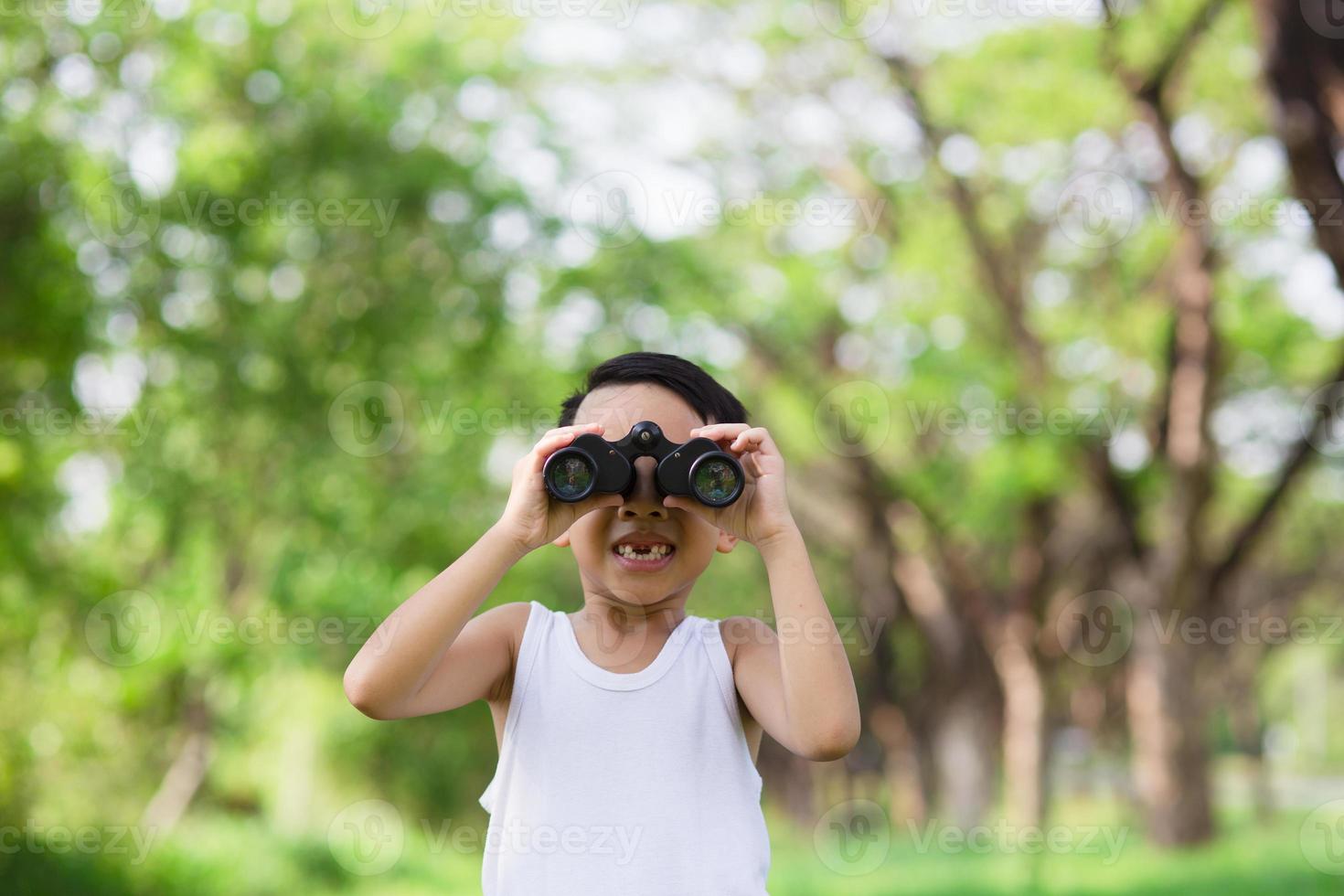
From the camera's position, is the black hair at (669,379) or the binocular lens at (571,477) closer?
the binocular lens at (571,477)

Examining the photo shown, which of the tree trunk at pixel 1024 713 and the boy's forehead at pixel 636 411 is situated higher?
the tree trunk at pixel 1024 713

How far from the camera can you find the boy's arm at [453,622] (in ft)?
7.32

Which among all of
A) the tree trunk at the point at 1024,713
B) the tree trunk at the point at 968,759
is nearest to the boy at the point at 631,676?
the tree trunk at the point at 1024,713

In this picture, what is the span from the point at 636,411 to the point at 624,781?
63 centimetres

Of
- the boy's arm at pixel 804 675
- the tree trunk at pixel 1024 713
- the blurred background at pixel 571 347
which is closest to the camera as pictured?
the boy's arm at pixel 804 675

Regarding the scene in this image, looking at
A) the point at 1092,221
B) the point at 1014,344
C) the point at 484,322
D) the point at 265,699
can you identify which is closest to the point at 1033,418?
the point at 1014,344

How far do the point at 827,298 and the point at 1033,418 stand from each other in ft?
10.3

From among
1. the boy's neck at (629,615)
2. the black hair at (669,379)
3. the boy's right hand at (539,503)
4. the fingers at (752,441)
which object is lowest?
the boy's neck at (629,615)

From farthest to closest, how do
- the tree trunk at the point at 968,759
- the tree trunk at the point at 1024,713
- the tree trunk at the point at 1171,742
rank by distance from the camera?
the tree trunk at the point at 968,759 → the tree trunk at the point at 1024,713 → the tree trunk at the point at 1171,742

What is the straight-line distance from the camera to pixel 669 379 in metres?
2.48

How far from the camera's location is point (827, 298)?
1476 cm

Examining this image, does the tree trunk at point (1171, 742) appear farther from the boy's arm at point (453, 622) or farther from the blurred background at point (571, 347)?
the boy's arm at point (453, 622)

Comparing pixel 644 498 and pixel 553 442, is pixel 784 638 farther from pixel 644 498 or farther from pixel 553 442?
pixel 553 442

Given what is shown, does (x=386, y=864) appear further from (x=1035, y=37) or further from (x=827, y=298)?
(x=1035, y=37)
